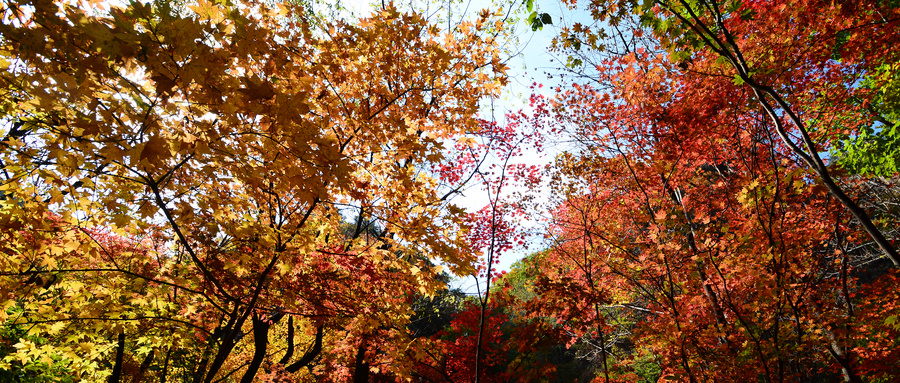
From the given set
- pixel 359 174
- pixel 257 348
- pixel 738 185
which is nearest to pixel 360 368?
pixel 257 348

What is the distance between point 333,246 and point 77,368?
362cm

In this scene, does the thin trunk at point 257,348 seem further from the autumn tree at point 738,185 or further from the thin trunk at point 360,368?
the autumn tree at point 738,185

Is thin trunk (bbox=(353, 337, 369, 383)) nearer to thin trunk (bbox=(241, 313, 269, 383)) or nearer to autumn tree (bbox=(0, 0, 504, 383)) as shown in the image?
autumn tree (bbox=(0, 0, 504, 383))

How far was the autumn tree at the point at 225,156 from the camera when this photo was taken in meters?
1.96

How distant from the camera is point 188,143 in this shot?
8.39ft

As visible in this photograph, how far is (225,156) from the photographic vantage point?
10.7ft

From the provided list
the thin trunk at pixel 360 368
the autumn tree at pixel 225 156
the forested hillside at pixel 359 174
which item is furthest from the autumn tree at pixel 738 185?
the thin trunk at pixel 360 368

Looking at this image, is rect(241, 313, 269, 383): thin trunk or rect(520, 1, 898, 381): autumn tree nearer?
rect(520, 1, 898, 381): autumn tree

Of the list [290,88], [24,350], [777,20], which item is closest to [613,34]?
[777,20]

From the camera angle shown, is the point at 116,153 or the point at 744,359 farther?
the point at 744,359

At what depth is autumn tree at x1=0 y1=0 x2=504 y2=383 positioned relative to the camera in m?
1.96

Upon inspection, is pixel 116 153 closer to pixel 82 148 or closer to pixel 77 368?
pixel 82 148

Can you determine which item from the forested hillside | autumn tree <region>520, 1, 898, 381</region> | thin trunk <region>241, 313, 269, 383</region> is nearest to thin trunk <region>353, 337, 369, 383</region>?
the forested hillside

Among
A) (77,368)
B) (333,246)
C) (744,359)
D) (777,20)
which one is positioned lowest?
(77,368)
